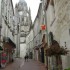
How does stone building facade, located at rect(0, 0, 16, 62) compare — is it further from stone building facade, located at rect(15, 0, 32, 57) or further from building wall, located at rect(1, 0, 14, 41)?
stone building facade, located at rect(15, 0, 32, 57)

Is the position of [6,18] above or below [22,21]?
below

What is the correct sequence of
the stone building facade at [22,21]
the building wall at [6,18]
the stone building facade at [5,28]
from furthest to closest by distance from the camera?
the stone building facade at [22,21] < the building wall at [6,18] < the stone building facade at [5,28]

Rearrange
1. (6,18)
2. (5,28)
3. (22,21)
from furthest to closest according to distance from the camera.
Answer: (22,21) < (6,18) < (5,28)

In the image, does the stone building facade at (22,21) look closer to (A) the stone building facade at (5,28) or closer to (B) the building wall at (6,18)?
(B) the building wall at (6,18)

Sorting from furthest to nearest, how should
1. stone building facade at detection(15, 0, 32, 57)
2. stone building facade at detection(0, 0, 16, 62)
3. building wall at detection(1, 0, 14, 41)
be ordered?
stone building facade at detection(15, 0, 32, 57) < building wall at detection(1, 0, 14, 41) < stone building facade at detection(0, 0, 16, 62)

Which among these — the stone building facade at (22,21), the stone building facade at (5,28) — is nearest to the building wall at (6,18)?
the stone building facade at (5,28)

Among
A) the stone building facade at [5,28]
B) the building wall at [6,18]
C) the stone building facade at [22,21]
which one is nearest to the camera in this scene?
the stone building facade at [5,28]

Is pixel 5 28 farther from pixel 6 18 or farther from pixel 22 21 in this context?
pixel 22 21

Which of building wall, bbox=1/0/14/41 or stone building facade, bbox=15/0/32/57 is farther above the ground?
stone building facade, bbox=15/0/32/57

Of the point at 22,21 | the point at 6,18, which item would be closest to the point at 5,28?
the point at 6,18

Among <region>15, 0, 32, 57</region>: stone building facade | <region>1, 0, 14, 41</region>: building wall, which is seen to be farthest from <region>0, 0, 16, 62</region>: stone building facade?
<region>15, 0, 32, 57</region>: stone building facade

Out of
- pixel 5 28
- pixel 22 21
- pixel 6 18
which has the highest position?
pixel 22 21

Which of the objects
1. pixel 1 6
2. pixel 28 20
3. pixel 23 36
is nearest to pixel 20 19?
pixel 28 20

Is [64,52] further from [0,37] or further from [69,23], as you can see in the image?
[0,37]
